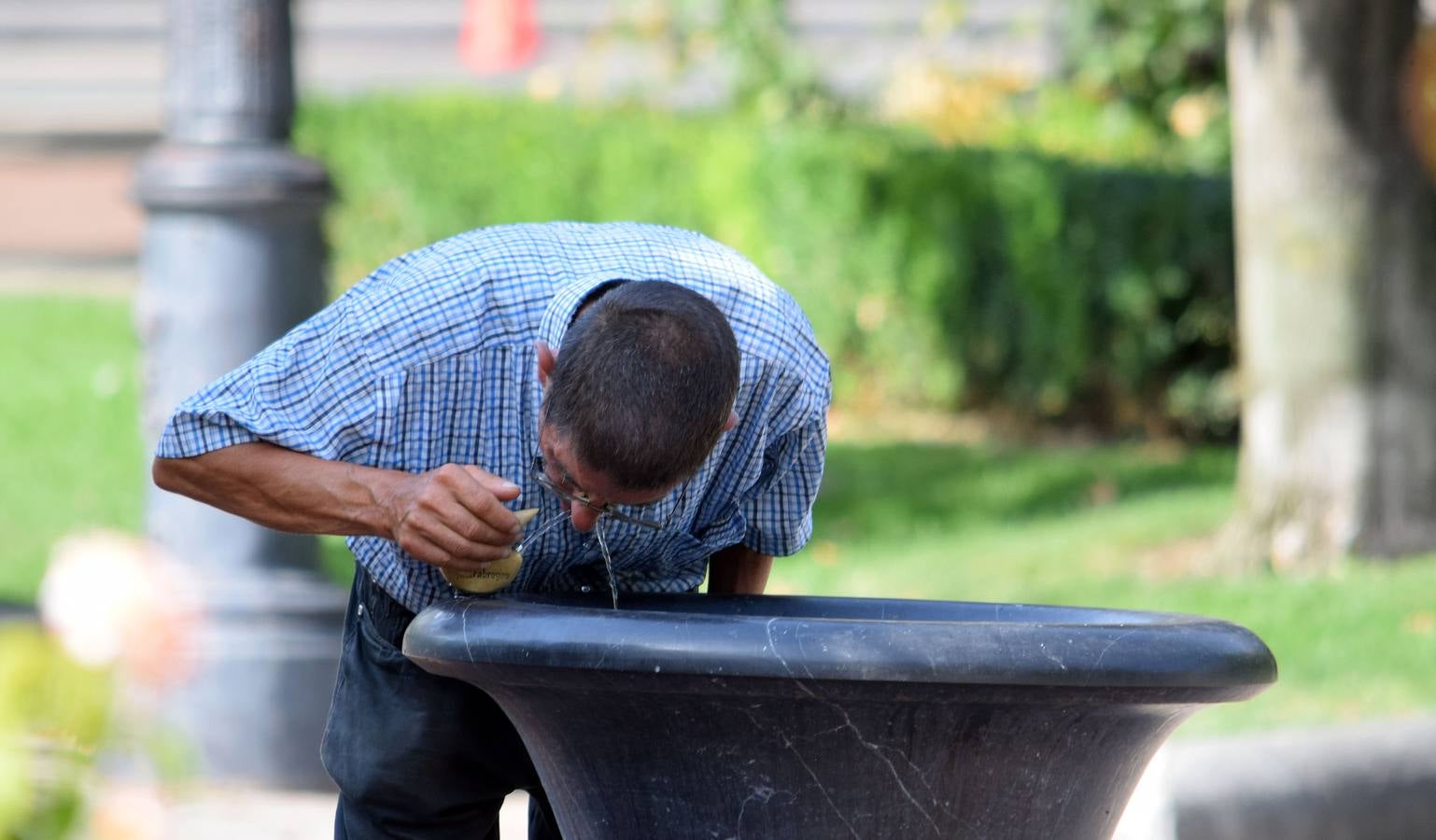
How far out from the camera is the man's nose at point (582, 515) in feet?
7.58

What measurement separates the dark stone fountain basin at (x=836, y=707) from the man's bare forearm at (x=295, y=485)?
242 millimetres

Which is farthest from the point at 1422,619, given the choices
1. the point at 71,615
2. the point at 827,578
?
the point at 71,615

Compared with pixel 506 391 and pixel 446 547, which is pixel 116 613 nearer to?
pixel 446 547

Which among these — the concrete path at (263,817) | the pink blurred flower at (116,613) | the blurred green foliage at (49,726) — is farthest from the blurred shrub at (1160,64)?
the blurred green foliage at (49,726)

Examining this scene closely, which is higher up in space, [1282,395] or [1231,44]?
[1231,44]

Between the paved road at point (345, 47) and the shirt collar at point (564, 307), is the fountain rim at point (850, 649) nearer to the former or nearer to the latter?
the shirt collar at point (564, 307)

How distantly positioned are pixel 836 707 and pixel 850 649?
89mm

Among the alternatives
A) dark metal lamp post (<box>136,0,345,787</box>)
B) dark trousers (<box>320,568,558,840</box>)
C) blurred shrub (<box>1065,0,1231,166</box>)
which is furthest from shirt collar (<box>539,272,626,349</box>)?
blurred shrub (<box>1065,0,1231,166</box>)

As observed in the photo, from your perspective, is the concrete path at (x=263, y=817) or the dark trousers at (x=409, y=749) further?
the concrete path at (x=263, y=817)

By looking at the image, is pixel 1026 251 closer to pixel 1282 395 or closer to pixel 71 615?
pixel 1282 395

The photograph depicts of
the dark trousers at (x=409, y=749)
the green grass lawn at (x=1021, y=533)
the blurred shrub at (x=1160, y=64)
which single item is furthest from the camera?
the blurred shrub at (x=1160, y=64)

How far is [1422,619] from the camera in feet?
19.6

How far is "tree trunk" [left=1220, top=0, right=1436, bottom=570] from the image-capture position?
21.7 feet

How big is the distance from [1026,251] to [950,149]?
74 centimetres
